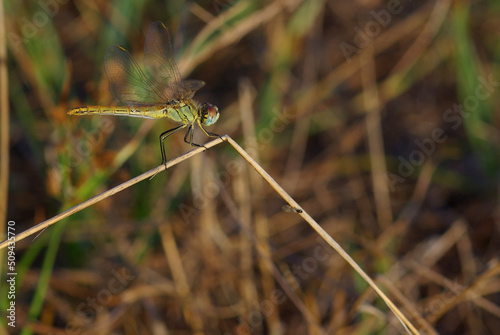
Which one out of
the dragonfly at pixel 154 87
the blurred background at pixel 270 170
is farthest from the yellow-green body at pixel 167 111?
the blurred background at pixel 270 170

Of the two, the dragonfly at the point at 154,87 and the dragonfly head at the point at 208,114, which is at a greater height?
the dragonfly at the point at 154,87

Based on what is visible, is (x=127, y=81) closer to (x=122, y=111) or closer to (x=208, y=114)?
(x=122, y=111)

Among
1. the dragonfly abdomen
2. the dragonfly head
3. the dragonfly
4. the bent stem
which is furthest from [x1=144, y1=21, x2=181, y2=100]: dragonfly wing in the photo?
the bent stem

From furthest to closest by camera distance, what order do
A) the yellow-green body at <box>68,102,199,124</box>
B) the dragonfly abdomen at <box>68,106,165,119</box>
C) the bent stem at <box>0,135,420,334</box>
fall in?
the yellow-green body at <box>68,102,199,124</box> < the dragonfly abdomen at <box>68,106,165,119</box> < the bent stem at <box>0,135,420,334</box>

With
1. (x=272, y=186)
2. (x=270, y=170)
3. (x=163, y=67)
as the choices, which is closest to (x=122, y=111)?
(x=163, y=67)

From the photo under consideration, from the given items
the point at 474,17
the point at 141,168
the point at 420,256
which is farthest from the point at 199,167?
the point at 474,17

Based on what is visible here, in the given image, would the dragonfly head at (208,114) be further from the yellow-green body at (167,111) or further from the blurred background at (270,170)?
the blurred background at (270,170)

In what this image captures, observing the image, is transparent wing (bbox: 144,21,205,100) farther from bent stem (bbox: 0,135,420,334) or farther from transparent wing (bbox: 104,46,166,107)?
bent stem (bbox: 0,135,420,334)
